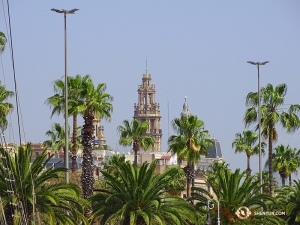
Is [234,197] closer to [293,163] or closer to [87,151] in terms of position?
[87,151]

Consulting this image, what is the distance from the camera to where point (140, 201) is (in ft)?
144

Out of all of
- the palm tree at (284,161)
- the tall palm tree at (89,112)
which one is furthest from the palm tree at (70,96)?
the palm tree at (284,161)

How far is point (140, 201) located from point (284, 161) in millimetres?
47765

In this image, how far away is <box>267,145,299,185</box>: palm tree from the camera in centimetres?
8975

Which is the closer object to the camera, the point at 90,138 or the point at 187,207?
the point at 187,207

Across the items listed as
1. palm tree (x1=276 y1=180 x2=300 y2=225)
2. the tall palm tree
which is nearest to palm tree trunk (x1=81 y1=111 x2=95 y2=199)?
the tall palm tree

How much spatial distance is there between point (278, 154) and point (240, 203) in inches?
1650

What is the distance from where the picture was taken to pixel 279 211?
55688mm

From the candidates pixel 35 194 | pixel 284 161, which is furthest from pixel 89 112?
pixel 284 161

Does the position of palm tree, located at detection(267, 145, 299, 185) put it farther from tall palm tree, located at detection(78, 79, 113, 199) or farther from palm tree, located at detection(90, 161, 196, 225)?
palm tree, located at detection(90, 161, 196, 225)

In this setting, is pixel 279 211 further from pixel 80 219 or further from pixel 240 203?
pixel 80 219

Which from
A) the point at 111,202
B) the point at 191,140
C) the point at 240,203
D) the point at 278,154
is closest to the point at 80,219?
the point at 111,202

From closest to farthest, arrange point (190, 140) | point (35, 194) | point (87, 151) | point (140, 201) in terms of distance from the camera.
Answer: point (35, 194), point (140, 201), point (87, 151), point (190, 140)

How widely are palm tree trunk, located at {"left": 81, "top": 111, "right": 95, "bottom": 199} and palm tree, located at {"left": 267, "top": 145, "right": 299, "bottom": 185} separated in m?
37.3
